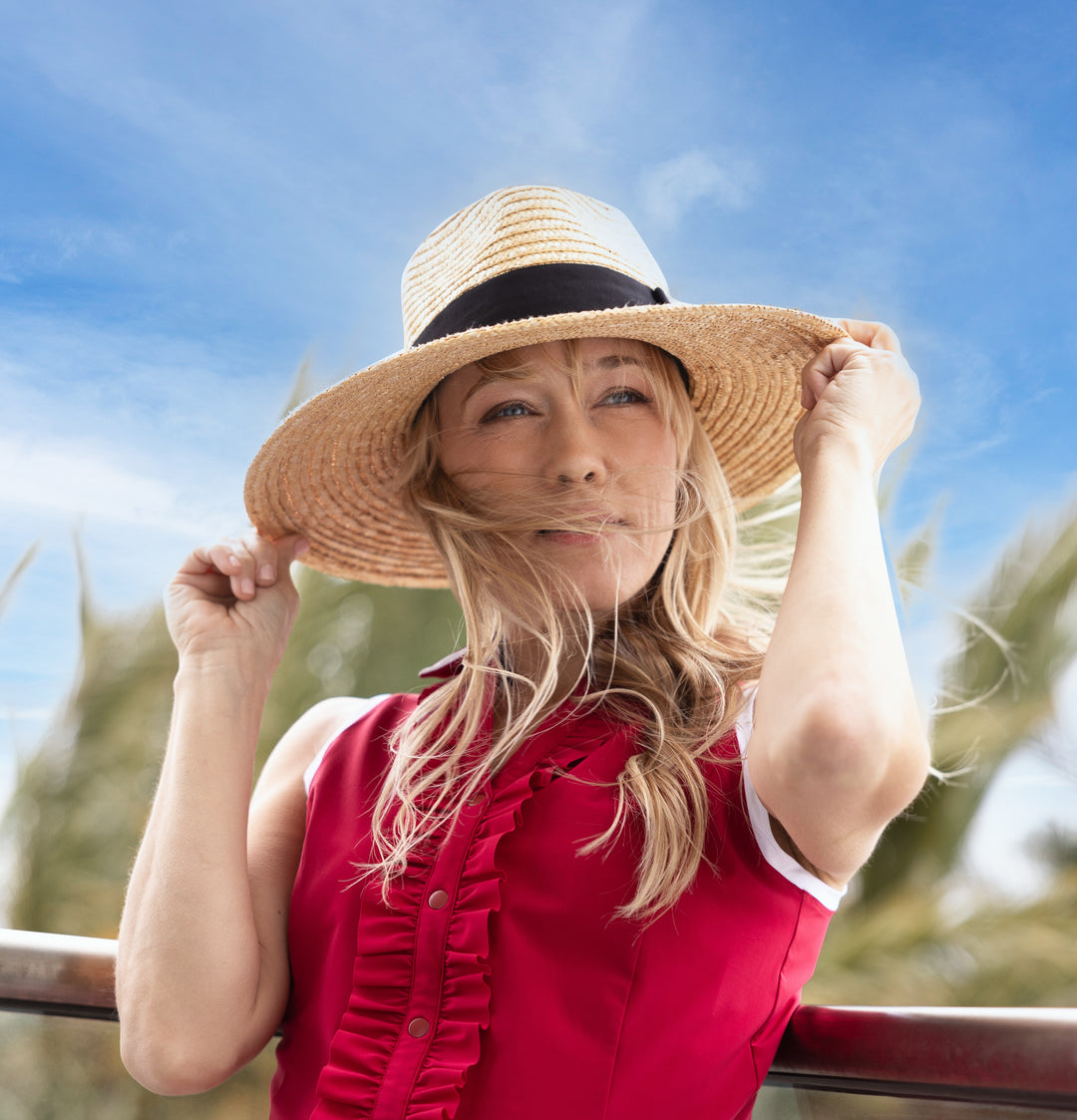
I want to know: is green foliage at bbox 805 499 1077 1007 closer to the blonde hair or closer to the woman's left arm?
the blonde hair

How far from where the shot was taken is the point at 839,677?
82 cm

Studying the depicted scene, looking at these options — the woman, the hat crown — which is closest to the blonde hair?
the woman

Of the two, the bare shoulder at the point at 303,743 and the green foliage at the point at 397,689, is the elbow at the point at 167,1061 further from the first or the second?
the bare shoulder at the point at 303,743

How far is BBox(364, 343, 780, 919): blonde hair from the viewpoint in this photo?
3.60 ft

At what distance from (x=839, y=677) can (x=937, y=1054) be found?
13.4 inches

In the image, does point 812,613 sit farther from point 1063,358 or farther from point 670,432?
point 1063,358

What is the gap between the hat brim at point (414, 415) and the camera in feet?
3.74

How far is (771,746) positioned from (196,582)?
2.86 ft

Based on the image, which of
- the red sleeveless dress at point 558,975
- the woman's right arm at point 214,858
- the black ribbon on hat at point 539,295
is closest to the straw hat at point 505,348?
the black ribbon on hat at point 539,295

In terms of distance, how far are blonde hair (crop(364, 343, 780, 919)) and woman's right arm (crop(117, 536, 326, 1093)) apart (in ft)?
0.61

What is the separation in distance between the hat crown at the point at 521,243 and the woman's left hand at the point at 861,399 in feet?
0.90

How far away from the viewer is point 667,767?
42.0 inches

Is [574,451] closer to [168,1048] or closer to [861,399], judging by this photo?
[861,399]

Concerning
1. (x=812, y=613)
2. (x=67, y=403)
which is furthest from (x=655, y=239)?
(x=67, y=403)
